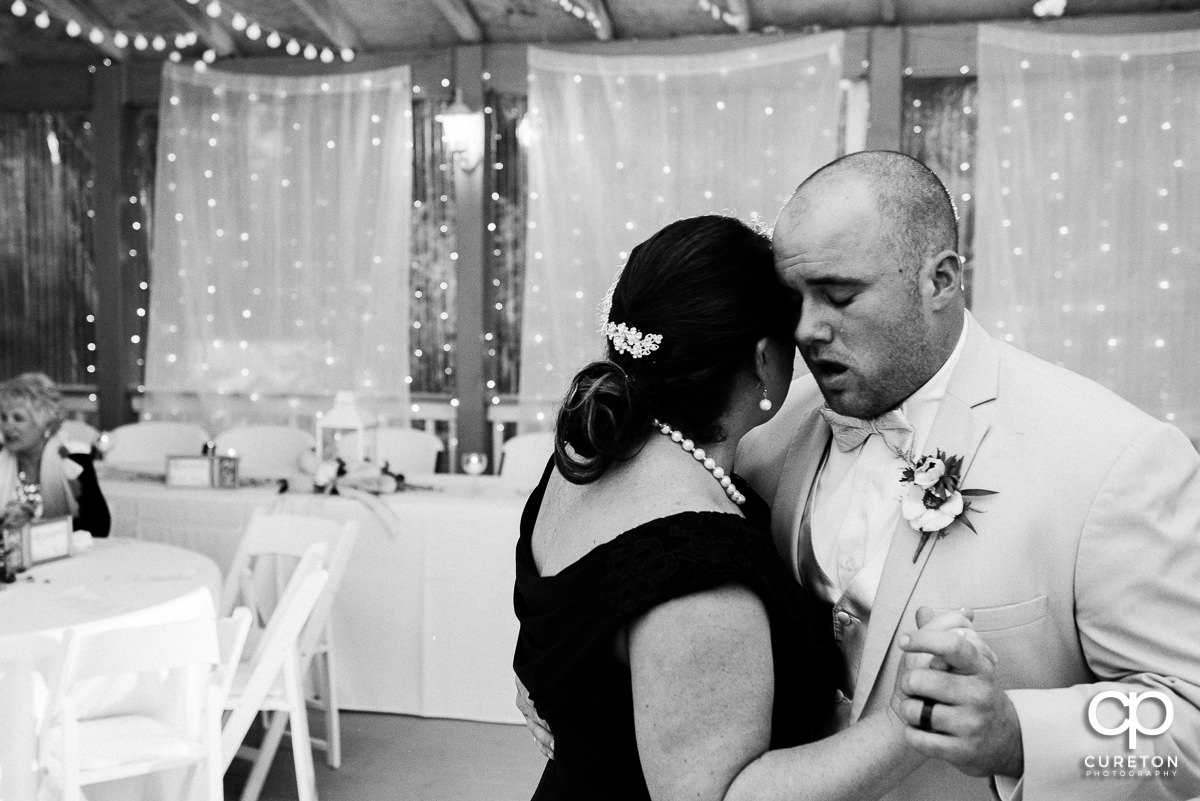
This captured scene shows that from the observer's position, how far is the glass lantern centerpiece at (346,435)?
5613 millimetres

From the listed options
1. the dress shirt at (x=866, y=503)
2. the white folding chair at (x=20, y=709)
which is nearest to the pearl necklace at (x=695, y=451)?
the dress shirt at (x=866, y=503)

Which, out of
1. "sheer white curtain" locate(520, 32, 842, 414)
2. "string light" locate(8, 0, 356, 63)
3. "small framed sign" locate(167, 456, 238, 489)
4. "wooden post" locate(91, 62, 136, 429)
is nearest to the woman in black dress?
"small framed sign" locate(167, 456, 238, 489)

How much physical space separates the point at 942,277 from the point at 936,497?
12.5 inches

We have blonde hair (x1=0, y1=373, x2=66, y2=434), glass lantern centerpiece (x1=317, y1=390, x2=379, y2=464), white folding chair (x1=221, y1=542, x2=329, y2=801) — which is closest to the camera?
white folding chair (x1=221, y1=542, x2=329, y2=801)

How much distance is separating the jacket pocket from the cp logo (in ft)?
0.43

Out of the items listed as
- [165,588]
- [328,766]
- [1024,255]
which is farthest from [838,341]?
[1024,255]

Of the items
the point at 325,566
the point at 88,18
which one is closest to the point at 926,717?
the point at 325,566

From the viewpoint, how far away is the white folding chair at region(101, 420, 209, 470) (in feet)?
23.9

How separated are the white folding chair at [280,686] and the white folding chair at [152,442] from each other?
3441 millimetres

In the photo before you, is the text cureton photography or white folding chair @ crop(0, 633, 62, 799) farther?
white folding chair @ crop(0, 633, 62, 799)

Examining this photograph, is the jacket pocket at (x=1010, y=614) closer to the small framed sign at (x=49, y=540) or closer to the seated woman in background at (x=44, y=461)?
the small framed sign at (x=49, y=540)

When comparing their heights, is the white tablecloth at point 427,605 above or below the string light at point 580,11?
below

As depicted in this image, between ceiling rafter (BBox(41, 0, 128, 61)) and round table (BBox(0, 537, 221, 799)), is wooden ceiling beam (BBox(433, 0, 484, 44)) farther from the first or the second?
round table (BBox(0, 537, 221, 799))

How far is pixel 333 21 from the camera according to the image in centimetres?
759
